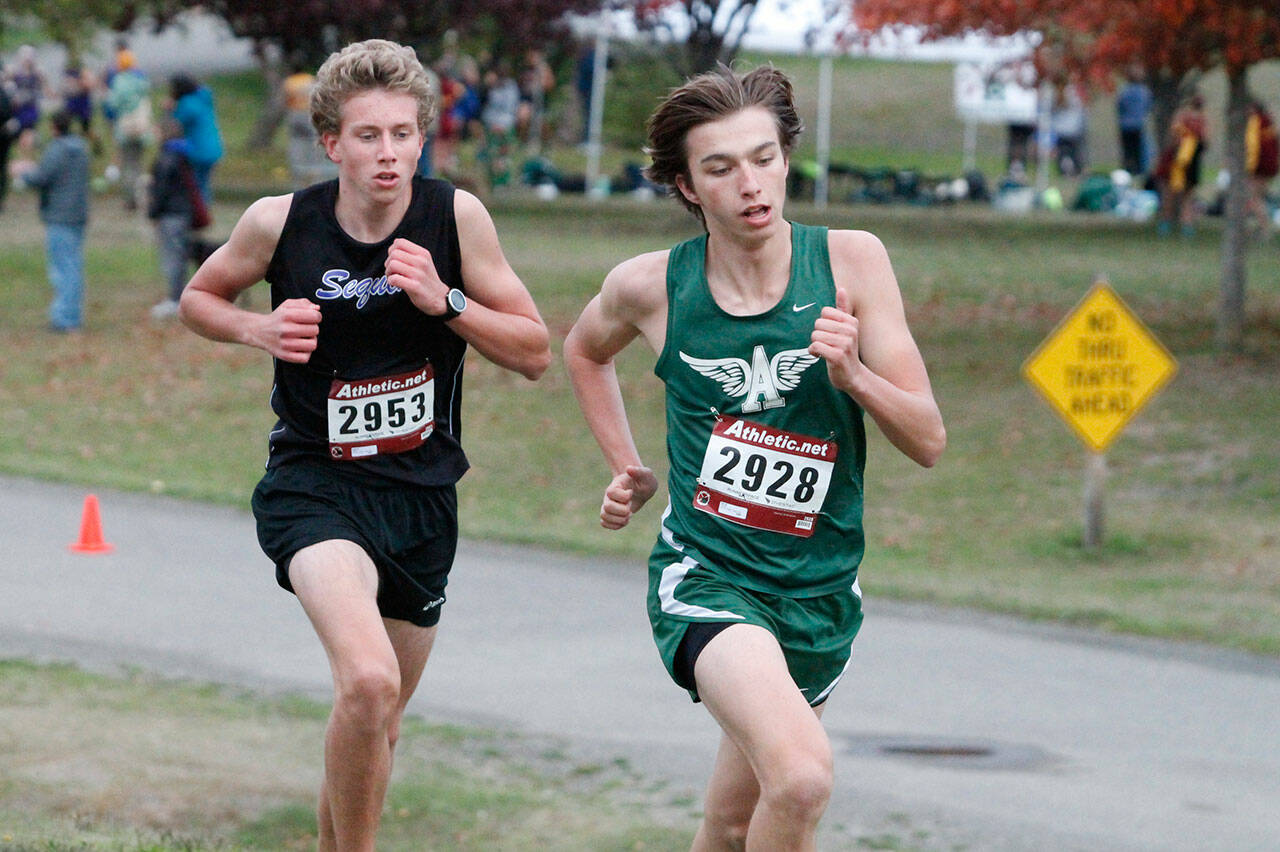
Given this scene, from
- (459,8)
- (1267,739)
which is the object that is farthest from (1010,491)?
(459,8)

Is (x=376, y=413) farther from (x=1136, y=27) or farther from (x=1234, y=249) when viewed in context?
(x=1234, y=249)

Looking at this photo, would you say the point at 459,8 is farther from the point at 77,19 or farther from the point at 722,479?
the point at 722,479

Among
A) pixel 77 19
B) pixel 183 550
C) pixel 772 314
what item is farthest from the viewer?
pixel 77 19

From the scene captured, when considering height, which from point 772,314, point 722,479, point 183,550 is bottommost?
point 183,550

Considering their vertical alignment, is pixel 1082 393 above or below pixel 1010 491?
above

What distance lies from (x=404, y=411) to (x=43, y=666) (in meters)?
3.43

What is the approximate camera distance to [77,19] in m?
24.5

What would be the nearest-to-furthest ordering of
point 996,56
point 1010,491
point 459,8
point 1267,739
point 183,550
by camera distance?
point 1267,739 → point 183,550 → point 1010,491 → point 459,8 → point 996,56

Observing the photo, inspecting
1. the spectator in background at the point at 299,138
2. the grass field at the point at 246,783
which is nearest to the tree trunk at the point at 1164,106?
the spectator in background at the point at 299,138

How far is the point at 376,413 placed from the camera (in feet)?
15.4

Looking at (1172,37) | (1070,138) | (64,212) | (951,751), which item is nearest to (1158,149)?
(1070,138)

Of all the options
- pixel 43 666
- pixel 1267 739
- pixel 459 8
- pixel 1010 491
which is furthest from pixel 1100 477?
pixel 459 8

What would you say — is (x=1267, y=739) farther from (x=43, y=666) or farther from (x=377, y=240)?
(x=43, y=666)

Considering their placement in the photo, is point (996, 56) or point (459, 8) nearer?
point (459, 8)
